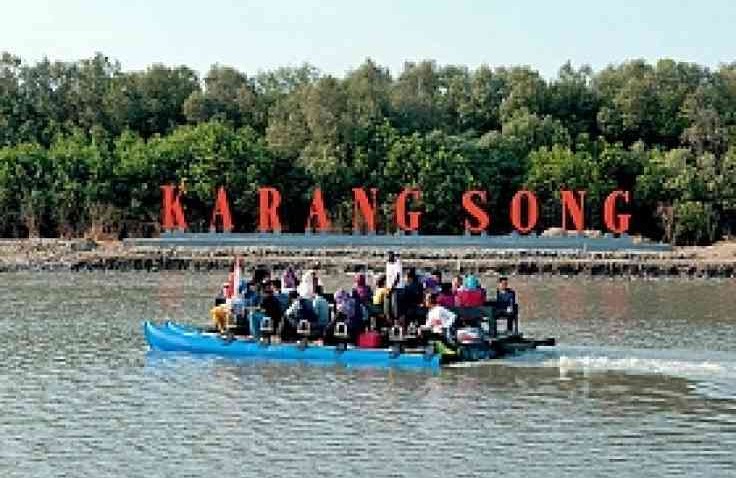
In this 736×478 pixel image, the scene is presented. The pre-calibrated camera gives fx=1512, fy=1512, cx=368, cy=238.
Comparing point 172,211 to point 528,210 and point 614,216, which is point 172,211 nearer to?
point 528,210

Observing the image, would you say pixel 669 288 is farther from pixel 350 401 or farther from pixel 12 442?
pixel 12 442

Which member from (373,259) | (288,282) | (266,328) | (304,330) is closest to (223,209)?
(373,259)

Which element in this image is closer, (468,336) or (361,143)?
(468,336)

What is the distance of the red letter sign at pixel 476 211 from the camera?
235 feet

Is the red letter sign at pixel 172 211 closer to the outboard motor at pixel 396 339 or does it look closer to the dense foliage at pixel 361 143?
the dense foliage at pixel 361 143

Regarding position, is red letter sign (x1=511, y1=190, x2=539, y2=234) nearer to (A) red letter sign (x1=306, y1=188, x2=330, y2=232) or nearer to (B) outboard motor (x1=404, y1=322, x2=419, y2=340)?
(A) red letter sign (x1=306, y1=188, x2=330, y2=232)

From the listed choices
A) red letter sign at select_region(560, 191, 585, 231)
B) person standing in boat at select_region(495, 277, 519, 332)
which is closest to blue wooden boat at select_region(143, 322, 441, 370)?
person standing in boat at select_region(495, 277, 519, 332)

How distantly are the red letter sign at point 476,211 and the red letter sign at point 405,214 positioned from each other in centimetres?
238

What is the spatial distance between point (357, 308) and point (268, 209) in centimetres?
4506

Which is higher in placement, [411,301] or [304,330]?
[411,301]

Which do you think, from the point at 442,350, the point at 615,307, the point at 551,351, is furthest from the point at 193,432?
the point at 615,307

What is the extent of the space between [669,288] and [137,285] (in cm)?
1819

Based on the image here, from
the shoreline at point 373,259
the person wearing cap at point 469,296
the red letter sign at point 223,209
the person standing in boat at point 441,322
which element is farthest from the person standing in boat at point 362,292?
the red letter sign at point 223,209

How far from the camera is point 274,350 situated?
Answer: 29.6 meters
